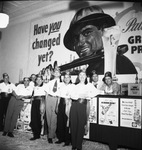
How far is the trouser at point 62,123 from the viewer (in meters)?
3.48

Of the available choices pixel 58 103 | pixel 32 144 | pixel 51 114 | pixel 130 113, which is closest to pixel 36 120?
pixel 51 114

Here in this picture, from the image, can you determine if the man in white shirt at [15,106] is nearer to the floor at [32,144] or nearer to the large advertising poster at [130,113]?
the floor at [32,144]

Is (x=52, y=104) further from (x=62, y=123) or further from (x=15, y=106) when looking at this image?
(x=15, y=106)

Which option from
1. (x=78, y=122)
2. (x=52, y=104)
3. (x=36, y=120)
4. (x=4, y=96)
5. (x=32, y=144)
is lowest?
(x=32, y=144)

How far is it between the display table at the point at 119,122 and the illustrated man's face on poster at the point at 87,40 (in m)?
1.51

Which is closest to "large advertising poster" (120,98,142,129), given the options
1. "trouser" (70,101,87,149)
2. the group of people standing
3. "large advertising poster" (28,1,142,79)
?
the group of people standing

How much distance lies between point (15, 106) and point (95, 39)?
252 cm

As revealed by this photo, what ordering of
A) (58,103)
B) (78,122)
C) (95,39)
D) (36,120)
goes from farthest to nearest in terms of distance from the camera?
(95,39) < (36,120) < (58,103) < (78,122)

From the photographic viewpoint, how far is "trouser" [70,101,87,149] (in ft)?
10.0

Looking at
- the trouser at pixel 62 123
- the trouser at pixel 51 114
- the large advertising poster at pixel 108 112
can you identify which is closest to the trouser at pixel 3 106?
the trouser at pixel 51 114

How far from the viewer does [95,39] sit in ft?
14.2

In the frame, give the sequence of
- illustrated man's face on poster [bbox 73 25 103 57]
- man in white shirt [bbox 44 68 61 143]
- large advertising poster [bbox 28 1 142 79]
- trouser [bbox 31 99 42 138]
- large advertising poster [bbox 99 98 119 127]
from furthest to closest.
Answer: illustrated man's face on poster [bbox 73 25 103 57]
large advertising poster [bbox 28 1 142 79]
trouser [bbox 31 99 42 138]
man in white shirt [bbox 44 68 61 143]
large advertising poster [bbox 99 98 119 127]

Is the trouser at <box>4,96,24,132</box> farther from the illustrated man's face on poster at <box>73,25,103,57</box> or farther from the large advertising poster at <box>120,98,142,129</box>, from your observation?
the large advertising poster at <box>120,98,142,129</box>

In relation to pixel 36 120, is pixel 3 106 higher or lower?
higher
